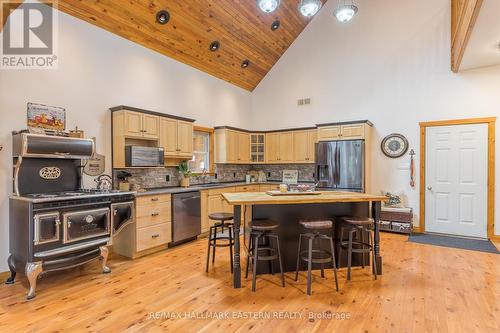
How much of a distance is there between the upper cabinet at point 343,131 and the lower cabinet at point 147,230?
11.4 ft

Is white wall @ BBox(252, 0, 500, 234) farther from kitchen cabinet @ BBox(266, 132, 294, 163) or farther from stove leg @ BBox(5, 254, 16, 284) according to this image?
stove leg @ BBox(5, 254, 16, 284)

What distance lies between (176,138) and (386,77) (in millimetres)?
4525

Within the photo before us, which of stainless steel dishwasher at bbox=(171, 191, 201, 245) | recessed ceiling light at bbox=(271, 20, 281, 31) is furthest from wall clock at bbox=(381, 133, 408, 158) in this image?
stainless steel dishwasher at bbox=(171, 191, 201, 245)

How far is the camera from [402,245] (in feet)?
15.1

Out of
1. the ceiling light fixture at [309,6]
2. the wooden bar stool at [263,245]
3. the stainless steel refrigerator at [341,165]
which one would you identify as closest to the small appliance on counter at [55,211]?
the wooden bar stool at [263,245]

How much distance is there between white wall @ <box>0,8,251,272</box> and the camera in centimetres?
327

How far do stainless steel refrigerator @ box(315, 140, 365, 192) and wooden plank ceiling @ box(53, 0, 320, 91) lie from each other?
2682mm

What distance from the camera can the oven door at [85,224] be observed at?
3092 millimetres

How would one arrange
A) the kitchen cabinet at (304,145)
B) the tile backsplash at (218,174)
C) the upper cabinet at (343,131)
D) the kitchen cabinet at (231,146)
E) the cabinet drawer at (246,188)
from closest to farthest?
the tile backsplash at (218,174) < the upper cabinet at (343,131) < the cabinet drawer at (246,188) < the kitchen cabinet at (231,146) < the kitchen cabinet at (304,145)

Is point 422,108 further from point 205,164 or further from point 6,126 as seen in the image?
→ point 6,126

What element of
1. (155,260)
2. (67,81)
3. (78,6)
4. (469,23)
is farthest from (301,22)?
(155,260)

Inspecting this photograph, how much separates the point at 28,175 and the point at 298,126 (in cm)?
540

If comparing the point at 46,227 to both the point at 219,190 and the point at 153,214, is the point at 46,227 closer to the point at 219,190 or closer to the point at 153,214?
the point at 153,214

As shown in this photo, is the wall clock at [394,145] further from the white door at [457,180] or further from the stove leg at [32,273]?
the stove leg at [32,273]
